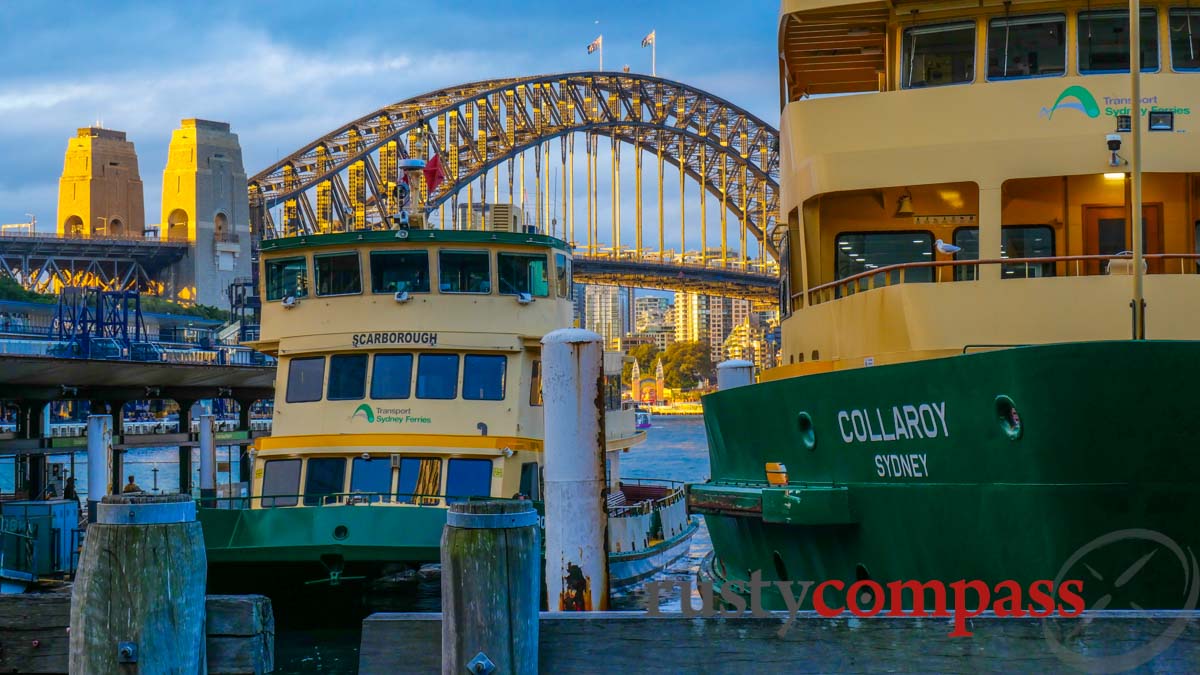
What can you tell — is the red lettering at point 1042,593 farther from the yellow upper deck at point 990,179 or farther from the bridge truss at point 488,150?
the bridge truss at point 488,150

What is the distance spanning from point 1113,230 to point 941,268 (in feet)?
4.21

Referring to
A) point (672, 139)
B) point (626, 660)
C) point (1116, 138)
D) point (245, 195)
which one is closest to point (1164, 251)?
point (1116, 138)

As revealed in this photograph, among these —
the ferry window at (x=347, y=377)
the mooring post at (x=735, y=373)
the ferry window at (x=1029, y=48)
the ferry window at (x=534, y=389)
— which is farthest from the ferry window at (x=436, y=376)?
the ferry window at (x=1029, y=48)

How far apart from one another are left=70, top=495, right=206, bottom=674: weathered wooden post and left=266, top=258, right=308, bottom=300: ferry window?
12.3m

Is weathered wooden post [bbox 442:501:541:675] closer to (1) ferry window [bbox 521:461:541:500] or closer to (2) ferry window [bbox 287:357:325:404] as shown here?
(1) ferry window [bbox 521:461:541:500]

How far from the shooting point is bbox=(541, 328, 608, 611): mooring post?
1030cm

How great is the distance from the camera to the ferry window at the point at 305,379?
1828cm

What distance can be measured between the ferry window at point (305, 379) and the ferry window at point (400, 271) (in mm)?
1126

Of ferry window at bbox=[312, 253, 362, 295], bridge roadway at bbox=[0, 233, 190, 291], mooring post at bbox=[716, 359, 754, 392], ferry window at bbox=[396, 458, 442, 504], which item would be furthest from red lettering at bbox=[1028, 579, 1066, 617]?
bridge roadway at bbox=[0, 233, 190, 291]

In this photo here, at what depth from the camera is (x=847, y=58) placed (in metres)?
15.0

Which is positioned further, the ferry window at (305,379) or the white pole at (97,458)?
the white pole at (97,458)

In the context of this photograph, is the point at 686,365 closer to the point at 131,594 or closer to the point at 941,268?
the point at 941,268

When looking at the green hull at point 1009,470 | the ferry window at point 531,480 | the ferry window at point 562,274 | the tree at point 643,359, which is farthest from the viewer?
the tree at point 643,359

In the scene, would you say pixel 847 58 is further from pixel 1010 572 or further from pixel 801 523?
pixel 1010 572
